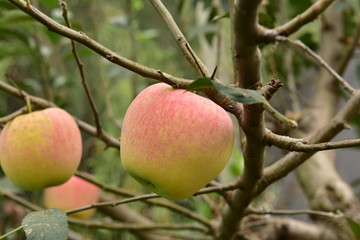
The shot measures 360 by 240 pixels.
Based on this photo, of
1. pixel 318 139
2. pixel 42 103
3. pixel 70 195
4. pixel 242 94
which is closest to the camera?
pixel 242 94

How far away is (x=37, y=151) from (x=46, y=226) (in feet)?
0.52

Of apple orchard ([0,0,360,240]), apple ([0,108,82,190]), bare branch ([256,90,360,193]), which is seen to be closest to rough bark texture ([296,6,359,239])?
apple orchard ([0,0,360,240])

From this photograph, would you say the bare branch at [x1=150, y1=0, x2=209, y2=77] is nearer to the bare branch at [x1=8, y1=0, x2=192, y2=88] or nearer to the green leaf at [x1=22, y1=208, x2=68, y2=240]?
the bare branch at [x1=8, y1=0, x2=192, y2=88]

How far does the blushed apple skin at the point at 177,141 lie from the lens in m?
0.40

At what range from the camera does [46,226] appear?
0.41 meters

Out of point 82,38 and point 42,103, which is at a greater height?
point 82,38

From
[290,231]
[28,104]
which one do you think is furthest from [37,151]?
[290,231]

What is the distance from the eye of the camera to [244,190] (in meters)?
0.50

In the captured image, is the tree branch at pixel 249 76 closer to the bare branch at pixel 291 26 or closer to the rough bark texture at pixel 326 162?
the bare branch at pixel 291 26

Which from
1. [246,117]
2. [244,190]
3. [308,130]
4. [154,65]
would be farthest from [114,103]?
[246,117]

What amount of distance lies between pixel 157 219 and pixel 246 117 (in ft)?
4.30

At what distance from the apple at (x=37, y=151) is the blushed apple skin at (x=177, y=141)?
0.17m

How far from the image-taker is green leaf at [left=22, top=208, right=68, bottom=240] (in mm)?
402

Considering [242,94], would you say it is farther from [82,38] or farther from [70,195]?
[70,195]
